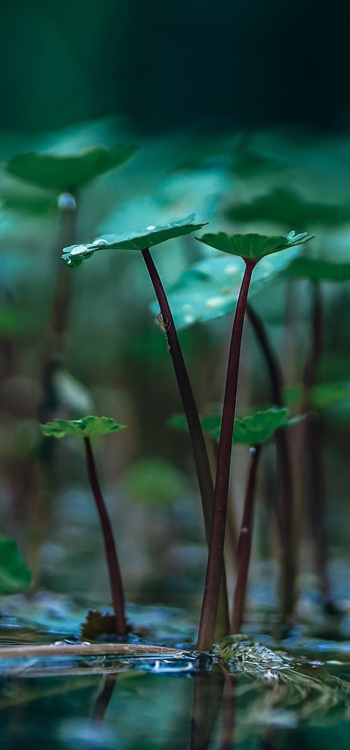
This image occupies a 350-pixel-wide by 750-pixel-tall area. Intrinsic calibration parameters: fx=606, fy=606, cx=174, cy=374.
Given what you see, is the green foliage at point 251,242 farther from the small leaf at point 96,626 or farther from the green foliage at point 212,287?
the small leaf at point 96,626

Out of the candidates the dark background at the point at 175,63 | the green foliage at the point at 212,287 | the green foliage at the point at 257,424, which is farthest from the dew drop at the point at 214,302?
the dark background at the point at 175,63

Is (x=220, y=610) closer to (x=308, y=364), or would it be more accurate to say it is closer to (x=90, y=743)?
(x=90, y=743)

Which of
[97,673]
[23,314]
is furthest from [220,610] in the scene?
[23,314]

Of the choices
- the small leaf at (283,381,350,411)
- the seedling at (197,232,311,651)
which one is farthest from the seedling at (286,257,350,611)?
the seedling at (197,232,311,651)

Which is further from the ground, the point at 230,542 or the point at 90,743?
the point at 230,542

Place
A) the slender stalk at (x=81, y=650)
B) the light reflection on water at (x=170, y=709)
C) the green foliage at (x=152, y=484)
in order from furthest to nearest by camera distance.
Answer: the green foliage at (x=152, y=484) → the slender stalk at (x=81, y=650) → the light reflection on water at (x=170, y=709)

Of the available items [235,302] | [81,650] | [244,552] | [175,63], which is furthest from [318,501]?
[175,63]

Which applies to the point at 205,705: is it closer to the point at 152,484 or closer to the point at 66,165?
the point at 66,165
